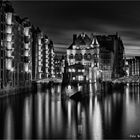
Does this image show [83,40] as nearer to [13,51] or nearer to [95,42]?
[95,42]

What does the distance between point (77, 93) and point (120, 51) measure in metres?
128

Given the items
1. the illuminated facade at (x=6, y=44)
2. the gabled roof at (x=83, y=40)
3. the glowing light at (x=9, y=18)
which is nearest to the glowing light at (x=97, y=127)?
the illuminated facade at (x=6, y=44)

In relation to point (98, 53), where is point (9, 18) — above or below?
above

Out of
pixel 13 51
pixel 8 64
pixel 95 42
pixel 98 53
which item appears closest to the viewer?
pixel 8 64

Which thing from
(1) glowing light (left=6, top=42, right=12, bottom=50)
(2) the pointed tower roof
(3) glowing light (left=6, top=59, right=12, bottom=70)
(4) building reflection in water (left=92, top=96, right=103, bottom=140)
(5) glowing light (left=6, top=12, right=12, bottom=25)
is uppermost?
(2) the pointed tower roof

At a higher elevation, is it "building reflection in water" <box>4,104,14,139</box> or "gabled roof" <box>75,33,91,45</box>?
"gabled roof" <box>75,33,91,45</box>

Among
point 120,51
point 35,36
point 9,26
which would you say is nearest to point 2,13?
point 9,26

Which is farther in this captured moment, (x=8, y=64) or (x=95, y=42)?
(x=95, y=42)

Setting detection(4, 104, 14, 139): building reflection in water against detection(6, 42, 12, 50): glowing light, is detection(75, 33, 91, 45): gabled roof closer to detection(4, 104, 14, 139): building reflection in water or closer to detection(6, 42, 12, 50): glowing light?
detection(6, 42, 12, 50): glowing light

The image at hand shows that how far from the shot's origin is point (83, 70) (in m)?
95.9

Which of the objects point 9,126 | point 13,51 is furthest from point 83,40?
point 9,126

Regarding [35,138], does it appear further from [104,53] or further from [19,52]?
[104,53]

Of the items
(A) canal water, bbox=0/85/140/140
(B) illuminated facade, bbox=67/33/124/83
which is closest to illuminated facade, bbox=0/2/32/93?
(A) canal water, bbox=0/85/140/140

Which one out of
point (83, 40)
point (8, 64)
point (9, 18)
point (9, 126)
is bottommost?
point (9, 126)
